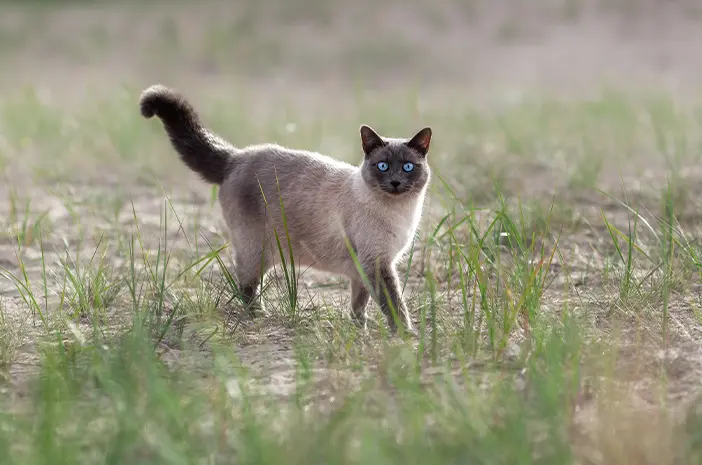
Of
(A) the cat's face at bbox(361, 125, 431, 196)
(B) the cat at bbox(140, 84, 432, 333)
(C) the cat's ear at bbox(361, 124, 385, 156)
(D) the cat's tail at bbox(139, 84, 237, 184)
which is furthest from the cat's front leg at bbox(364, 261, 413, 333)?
(D) the cat's tail at bbox(139, 84, 237, 184)

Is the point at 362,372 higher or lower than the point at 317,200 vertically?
lower

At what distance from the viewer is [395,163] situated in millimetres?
3547

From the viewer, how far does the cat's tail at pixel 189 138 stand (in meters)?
3.87

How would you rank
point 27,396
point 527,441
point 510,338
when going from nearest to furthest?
1. point 527,441
2. point 27,396
3. point 510,338

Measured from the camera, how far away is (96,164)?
265 inches

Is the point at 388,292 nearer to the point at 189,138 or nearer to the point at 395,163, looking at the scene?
the point at 395,163

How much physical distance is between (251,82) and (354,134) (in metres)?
3.86

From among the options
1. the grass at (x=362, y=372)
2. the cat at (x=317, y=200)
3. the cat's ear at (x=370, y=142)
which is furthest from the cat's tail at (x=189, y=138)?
the cat's ear at (x=370, y=142)

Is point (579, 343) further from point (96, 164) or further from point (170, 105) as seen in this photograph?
point (96, 164)

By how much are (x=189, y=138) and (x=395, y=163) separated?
0.94 m

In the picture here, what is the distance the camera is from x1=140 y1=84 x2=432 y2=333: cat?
3.51m

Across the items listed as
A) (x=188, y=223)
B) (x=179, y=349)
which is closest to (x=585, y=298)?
(x=179, y=349)

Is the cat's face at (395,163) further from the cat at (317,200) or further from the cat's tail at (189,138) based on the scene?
the cat's tail at (189,138)

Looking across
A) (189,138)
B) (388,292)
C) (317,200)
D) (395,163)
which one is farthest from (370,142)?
(189,138)
